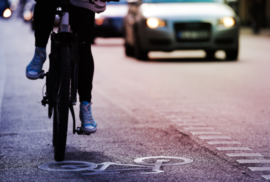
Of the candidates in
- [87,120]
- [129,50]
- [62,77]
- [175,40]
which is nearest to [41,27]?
[62,77]

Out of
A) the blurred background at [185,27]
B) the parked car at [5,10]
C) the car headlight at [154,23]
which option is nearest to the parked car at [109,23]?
the blurred background at [185,27]

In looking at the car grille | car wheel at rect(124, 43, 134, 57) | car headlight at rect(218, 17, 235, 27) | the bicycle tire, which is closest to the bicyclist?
the bicycle tire

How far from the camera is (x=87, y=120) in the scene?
488 cm

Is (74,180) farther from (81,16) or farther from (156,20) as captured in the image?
(156,20)

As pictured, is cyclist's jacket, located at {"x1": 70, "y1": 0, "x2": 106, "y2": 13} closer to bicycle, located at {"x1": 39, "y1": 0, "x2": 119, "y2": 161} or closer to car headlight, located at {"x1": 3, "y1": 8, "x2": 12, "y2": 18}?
bicycle, located at {"x1": 39, "y1": 0, "x2": 119, "y2": 161}

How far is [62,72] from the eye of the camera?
14.7 feet

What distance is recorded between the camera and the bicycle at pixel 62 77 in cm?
441

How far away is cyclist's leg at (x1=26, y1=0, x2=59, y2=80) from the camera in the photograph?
4770 mm

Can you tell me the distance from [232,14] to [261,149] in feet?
32.7

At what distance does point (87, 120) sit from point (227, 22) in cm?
1002

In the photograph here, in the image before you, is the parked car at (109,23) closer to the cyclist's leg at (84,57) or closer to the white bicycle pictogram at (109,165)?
the cyclist's leg at (84,57)

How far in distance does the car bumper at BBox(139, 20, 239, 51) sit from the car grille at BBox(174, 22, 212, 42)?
0.15 ft

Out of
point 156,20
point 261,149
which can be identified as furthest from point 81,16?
point 156,20

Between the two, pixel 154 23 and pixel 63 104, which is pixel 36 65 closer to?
pixel 63 104
